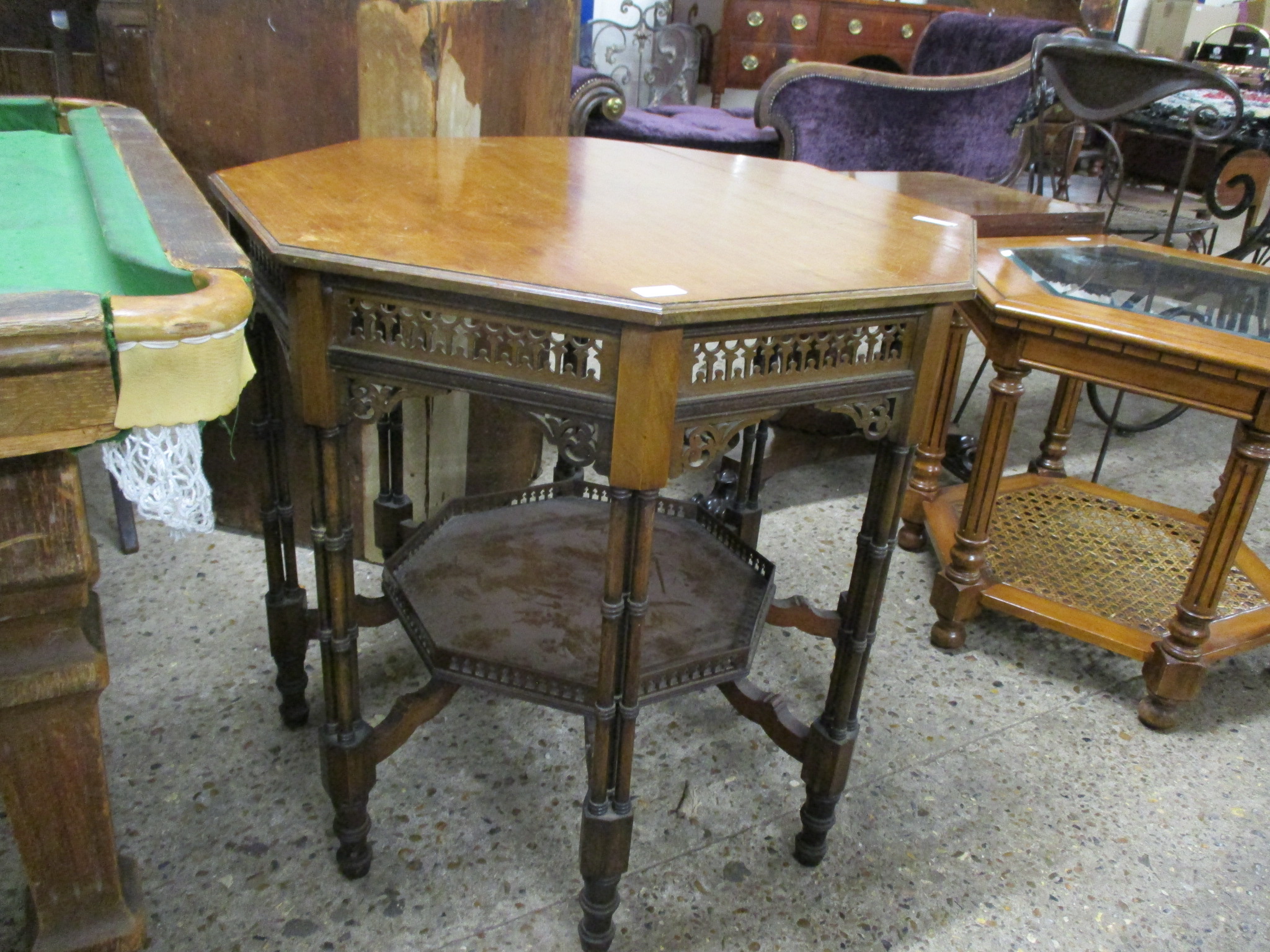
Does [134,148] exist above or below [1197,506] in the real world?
above

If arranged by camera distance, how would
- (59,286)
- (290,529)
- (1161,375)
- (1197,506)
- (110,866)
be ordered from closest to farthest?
(59,286) < (110,866) < (290,529) < (1161,375) < (1197,506)

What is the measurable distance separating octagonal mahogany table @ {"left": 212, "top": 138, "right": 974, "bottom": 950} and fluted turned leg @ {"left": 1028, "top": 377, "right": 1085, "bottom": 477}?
3.97ft

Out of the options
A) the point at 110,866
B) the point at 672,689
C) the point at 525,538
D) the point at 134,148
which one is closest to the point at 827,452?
the point at 525,538

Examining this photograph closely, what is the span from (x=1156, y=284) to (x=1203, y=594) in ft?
2.19

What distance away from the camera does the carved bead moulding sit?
3.29 feet

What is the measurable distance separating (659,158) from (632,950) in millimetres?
1287

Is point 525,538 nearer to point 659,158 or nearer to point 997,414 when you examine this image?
point 659,158

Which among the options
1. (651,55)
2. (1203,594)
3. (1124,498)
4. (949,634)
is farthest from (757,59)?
(1203,594)

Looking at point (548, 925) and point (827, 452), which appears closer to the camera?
point (548, 925)

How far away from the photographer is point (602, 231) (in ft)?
3.77

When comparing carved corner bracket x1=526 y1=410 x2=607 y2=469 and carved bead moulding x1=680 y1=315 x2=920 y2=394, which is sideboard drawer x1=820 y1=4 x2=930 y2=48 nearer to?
carved bead moulding x1=680 y1=315 x2=920 y2=394

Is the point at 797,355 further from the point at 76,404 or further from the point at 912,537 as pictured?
the point at 912,537

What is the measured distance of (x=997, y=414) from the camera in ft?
6.24

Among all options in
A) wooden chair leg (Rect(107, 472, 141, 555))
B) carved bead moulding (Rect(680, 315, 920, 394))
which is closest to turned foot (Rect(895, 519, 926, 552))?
carved bead moulding (Rect(680, 315, 920, 394))
